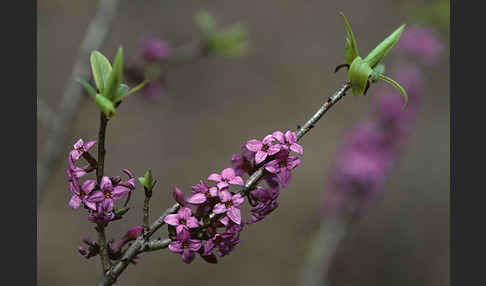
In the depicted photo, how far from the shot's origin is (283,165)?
118cm

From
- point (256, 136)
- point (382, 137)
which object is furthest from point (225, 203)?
point (256, 136)

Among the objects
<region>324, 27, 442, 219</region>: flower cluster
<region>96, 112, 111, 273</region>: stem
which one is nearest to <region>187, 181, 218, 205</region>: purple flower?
<region>96, 112, 111, 273</region>: stem

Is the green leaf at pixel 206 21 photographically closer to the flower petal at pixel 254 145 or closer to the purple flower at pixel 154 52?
the purple flower at pixel 154 52

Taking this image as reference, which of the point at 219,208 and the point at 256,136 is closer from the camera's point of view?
the point at 219,208

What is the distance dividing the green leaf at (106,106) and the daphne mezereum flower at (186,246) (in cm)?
36

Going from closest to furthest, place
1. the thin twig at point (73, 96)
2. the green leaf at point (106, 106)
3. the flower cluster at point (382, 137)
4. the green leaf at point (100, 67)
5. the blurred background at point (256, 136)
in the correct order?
the green leaf at point (106, 106)
the green leaf at point (100, 67)
the thin twig at point (73, 96)
the flower cluster at point (382, 137)
the blurred background at point (256, 136)

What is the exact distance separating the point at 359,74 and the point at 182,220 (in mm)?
587

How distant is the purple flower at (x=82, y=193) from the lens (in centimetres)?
113

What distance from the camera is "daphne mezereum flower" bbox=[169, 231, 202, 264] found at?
117 cm

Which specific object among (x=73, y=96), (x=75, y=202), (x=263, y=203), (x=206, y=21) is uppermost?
(x=206, y=21)

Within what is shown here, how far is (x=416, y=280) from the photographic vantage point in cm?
553

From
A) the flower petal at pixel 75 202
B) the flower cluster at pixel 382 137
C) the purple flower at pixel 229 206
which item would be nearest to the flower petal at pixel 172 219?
the purple flower at pixel 229 206

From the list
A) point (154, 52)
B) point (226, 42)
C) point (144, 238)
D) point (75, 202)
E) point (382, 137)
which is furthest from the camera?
point (382, 137)

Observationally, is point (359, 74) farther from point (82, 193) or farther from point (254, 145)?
point (82, 193)
